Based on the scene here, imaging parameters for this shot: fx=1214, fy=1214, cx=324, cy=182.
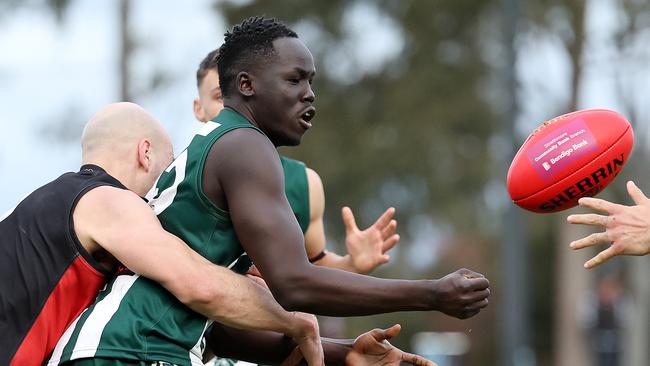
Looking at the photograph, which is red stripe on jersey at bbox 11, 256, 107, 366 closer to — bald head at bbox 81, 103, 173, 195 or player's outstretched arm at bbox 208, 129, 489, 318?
bald head at bbox 81, 103, 173, 195

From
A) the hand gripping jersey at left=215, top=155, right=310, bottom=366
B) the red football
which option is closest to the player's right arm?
the red football

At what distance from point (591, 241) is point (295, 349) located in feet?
4.47

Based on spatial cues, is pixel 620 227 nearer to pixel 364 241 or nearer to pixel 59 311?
pixel 364 241

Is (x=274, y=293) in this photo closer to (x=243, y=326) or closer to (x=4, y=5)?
(x=243, y=326)

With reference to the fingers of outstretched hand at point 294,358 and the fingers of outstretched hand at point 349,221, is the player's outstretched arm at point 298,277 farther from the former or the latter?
the fingers of outstretched hand at point 349,221

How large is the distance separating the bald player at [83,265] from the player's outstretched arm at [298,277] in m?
0.25

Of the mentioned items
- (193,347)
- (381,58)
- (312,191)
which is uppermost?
(381,58)

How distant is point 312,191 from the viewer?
6.92 metres

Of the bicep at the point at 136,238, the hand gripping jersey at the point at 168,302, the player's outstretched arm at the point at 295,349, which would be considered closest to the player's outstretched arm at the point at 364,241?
the player's outstretched arm at the point at 295,349

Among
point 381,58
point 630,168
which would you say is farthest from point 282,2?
point 630,168

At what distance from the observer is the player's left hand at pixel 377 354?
5059 millimetres

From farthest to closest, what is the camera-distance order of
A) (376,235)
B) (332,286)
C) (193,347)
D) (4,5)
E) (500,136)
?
(500,136) → (4,5) → (376,235) → (193,347) → (332,286)

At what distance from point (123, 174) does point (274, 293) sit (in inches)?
37.4

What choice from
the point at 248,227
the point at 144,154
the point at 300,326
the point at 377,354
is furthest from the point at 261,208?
the point at 377,354
